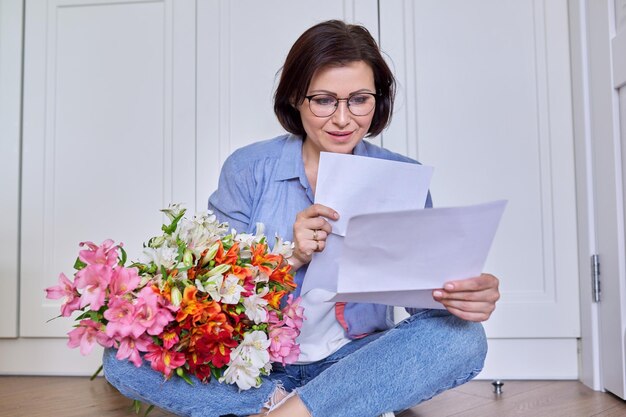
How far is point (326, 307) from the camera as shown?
4.00ft

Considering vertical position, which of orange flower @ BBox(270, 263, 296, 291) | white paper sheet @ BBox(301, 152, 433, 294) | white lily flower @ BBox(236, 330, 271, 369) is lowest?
white lily flower @ BBox(236, 330, 271, 369)

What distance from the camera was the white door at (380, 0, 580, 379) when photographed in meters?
1.77

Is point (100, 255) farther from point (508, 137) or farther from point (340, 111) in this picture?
point (508, 137)

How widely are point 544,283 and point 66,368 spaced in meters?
1.60

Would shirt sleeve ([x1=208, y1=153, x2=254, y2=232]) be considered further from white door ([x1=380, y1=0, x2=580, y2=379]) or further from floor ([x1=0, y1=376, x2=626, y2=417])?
white door ([x1=380, y1=0, x2=580, y2=379])

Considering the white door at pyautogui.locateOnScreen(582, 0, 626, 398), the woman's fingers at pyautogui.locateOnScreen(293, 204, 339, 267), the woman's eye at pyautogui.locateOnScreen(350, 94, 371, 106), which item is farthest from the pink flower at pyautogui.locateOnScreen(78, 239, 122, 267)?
the white door at pyautogui.locateOnScreen(582, 0, 626, 398)

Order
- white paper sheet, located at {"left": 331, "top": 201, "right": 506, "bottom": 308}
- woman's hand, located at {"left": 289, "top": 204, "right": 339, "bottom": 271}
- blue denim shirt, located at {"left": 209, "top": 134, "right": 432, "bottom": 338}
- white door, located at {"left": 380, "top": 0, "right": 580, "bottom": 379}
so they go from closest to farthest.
A: white paper sheet, located at {"left": 331, "top": 201, "right": 506, "bottom": 308}, woman's hand, located at {"left": 289, "top": 204, "right": 339, "bottom": 271}, blue denim shirt, located at {"left": 209, "top": 134, "right": 432, "bottom": 338}, white door, located at {"left": 380, "top": 0, "right": 580, "bottom": 379}

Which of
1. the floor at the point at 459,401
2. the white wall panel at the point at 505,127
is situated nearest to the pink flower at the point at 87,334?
the floor at the point at 459,401

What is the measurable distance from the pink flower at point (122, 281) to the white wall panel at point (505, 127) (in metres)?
1.17

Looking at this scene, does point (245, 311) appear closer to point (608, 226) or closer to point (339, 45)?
point (339, 45)

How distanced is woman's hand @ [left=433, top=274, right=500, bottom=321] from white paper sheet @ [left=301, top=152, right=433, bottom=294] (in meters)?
0.19

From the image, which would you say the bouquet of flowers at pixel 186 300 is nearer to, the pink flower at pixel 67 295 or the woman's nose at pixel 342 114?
the pink flower at pixel 67 295

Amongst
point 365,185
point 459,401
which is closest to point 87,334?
point 365,185

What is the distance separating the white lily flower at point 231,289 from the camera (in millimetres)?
866
